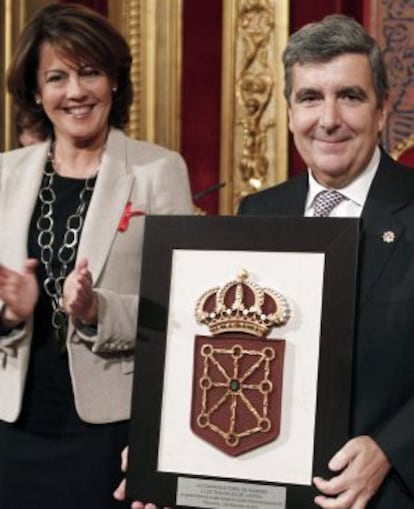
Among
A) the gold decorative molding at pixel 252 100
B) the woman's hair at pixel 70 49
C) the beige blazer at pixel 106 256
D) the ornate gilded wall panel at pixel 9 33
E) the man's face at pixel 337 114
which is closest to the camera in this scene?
the man's face at pixel 337 114

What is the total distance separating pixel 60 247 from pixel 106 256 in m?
0.09

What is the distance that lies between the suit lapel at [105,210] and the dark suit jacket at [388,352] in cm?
52

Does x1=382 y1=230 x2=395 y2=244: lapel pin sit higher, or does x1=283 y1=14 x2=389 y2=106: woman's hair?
x1=283 y1=14 x2=389 y2=106: woman's hair

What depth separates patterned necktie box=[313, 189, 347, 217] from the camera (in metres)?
1.70

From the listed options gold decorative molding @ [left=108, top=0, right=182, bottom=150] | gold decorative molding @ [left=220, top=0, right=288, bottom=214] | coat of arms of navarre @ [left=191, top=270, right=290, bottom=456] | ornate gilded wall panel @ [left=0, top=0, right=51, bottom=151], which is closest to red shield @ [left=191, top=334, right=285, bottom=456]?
coat of arms of navarre @ [left=191, top=270, right=290, bottom=456]

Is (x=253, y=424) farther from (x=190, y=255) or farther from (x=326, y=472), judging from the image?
(x=190, y=255)

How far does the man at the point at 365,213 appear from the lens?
4.91 feet

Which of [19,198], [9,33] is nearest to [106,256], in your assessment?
[19,198]

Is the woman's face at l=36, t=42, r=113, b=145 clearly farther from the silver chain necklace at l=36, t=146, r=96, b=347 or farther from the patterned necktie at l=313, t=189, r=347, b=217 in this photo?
the patterned necktie at l=313, t=189, r=347, b=217

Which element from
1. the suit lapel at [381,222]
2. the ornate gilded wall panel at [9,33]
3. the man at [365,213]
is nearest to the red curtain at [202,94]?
the ornate gilded wall panel at [9,33]

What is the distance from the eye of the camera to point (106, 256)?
1.93 m

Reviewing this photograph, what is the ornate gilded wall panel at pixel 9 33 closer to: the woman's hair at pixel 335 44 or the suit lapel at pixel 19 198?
the suit lapel at pixel 19 198

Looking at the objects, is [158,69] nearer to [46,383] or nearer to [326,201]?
[46,383]

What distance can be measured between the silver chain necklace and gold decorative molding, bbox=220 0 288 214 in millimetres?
1293
